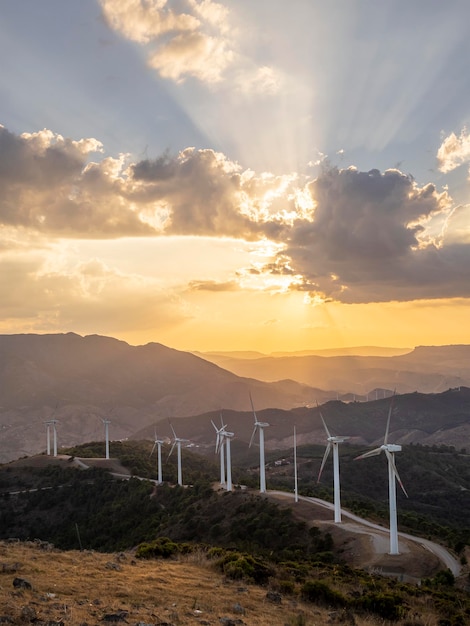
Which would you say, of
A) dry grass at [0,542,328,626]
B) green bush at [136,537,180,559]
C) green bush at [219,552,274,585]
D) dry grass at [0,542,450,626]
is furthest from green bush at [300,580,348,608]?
green bush at [136,537,180,559]

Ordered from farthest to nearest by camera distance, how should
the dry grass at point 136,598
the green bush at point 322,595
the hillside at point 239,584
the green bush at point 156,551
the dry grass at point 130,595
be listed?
the green bush at point 156,551 → the green bush at point 322,595 → the hillside at point 239,584 → the dry grass at point 130,595 → the dry grass at point 136,598

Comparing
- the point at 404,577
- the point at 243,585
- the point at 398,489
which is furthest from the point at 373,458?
the point at 243,585

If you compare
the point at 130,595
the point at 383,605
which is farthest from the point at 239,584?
the point at 383,605

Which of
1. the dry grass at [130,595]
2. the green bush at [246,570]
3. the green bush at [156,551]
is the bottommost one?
the green bush at [156,551]

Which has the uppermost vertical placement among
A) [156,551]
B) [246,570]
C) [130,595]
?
[130,595]

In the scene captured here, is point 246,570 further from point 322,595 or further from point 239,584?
point 322,595

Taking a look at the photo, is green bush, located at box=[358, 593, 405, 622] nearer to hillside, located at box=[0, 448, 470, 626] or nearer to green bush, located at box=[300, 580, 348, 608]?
hillside, located at box=[0, 448, 470, 626]

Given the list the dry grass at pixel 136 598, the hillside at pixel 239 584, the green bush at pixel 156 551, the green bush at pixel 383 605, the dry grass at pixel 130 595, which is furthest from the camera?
the green bush at pixel 156 551

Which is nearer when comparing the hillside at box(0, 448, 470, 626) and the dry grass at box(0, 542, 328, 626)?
the dry grass at box(0, 542, 328, 626)

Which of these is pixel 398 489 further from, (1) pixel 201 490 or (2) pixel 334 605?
(2) pixel 334 605

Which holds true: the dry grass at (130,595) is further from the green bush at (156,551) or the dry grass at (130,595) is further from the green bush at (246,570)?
the green bush at (156,551)

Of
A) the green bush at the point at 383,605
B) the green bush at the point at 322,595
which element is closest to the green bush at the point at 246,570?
the green bush at the point at 322,595

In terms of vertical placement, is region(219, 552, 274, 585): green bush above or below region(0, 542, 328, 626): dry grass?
below
